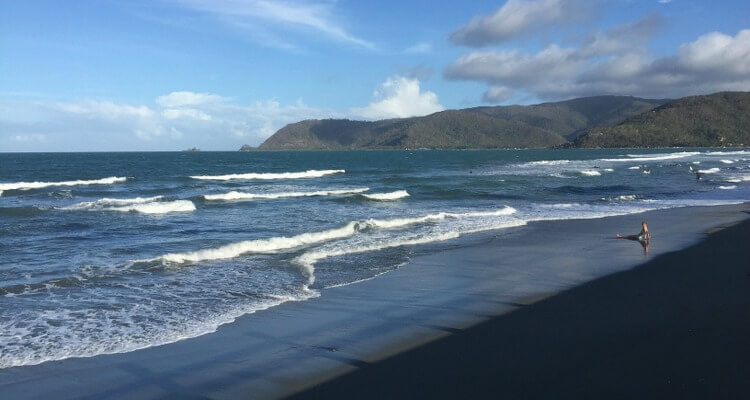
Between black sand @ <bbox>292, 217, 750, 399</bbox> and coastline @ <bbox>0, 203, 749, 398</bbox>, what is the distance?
1.34 feet

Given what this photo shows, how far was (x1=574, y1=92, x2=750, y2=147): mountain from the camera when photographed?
573 ft

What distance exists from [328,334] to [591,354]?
324 cm

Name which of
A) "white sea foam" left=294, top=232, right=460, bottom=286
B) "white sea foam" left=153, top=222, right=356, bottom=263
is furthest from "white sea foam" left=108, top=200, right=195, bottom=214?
"white sea foam" left=294, top=232, right=460, bottom=286

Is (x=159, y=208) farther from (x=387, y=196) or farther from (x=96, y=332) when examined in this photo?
(x=96, y=332)

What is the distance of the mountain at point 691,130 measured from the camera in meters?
174

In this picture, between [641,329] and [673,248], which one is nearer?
[641,329]

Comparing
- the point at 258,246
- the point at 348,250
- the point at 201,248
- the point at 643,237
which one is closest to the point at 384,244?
the point at 348,250

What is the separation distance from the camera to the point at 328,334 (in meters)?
7.89

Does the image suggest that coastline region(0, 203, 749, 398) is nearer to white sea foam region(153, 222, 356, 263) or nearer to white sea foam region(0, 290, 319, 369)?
white sea foam region(0, 290, 319, 369)

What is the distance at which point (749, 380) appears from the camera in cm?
584

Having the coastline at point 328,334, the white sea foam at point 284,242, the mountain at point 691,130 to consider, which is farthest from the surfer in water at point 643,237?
the mountain at point 691,130

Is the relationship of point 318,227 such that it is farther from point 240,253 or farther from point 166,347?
point 166,347

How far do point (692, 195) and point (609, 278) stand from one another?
79.6ft

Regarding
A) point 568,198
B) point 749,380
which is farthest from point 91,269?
point 568,198
